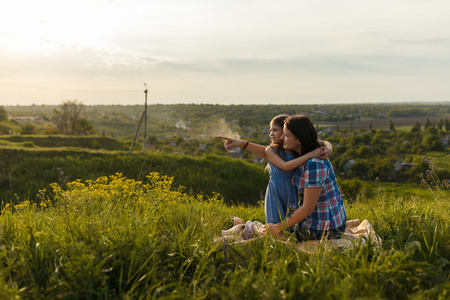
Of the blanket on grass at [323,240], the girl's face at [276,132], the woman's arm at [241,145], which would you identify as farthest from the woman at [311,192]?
the woman's arm at [241,145]

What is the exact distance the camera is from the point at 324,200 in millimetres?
3836

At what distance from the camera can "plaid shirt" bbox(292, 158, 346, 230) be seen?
11.9ft

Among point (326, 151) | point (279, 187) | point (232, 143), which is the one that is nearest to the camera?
point (326, 151)

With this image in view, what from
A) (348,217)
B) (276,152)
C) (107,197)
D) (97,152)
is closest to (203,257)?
(276,152)

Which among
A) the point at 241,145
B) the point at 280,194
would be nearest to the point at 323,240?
the point at 280,194

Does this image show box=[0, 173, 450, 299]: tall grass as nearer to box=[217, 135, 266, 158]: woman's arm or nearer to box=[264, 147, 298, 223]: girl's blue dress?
box=[264, 147, 298, 223]: girl's blue dress

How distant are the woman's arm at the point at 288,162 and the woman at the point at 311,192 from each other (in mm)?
56

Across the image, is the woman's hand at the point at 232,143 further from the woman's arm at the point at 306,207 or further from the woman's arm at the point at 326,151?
the woman's arm at the point at 306,207

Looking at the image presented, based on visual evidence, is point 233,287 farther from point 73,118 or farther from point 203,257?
point 73,118

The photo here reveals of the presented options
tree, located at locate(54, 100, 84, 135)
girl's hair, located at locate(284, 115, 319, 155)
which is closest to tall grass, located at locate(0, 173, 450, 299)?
girl's hair, located at locate(284, 115, 319, 155)

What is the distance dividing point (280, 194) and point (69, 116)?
64476 millimetres

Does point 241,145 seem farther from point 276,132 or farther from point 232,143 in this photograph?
point 276,132

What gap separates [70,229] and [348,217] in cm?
383

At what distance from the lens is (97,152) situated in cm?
2144
